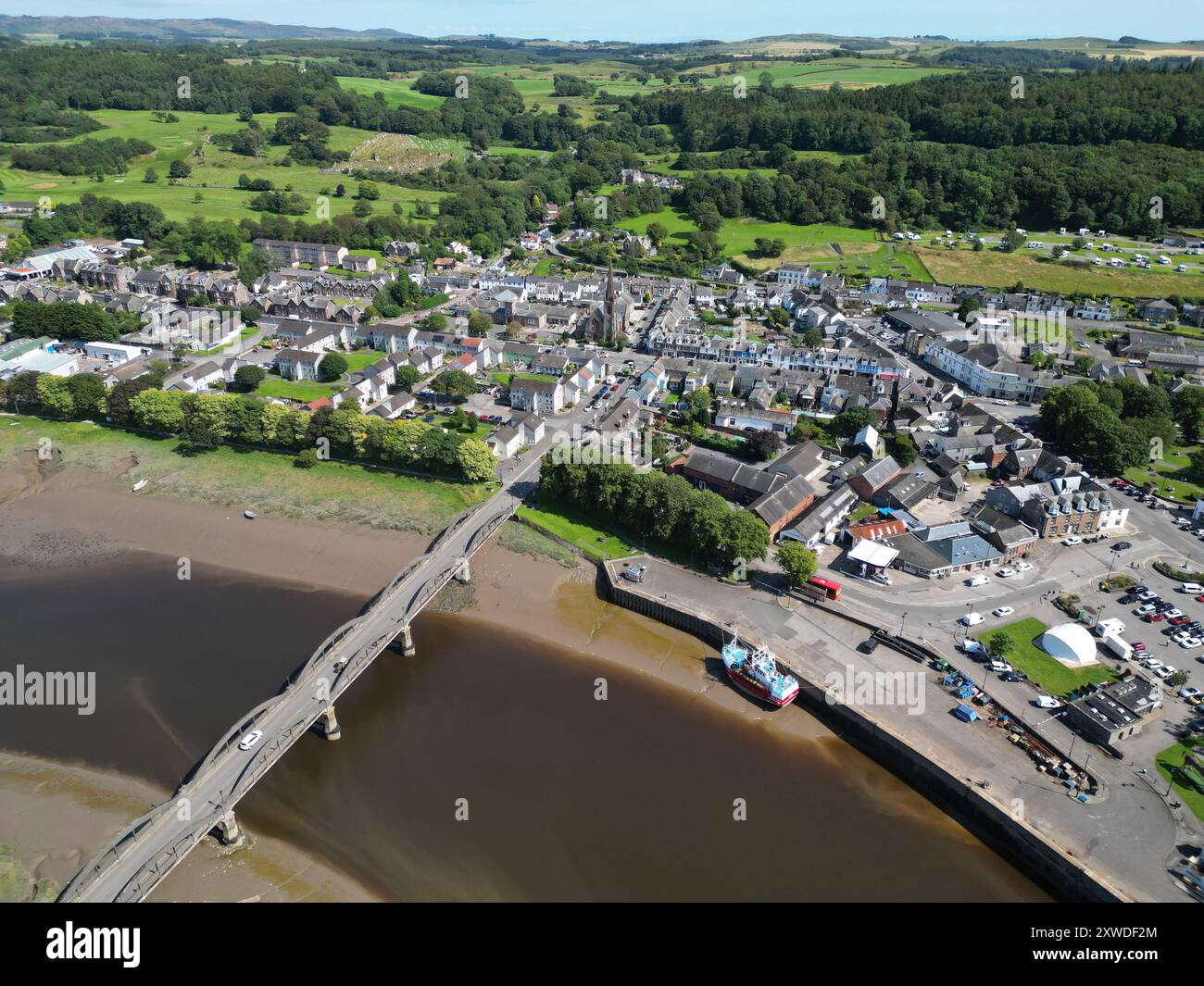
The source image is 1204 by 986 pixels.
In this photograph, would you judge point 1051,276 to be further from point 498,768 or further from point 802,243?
point 498,768

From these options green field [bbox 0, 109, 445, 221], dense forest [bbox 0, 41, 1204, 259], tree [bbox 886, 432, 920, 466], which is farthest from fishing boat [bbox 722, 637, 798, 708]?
green field [bbox 0, 109, 445, 221]

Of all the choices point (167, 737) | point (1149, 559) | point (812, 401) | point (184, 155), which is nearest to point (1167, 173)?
point (812, 401)

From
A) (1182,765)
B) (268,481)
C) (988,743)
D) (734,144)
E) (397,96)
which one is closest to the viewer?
(1182,765)

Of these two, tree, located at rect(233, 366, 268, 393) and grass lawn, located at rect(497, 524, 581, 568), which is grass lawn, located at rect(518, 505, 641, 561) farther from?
tree, located at rect(233, 366, 268, 393)

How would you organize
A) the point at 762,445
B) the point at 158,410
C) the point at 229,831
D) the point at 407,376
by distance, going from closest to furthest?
the point at 229,831, the point at 762,445, the point at 158,410, the point at 407,376

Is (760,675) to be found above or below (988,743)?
above

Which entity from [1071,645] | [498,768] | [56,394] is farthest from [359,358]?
[1071,645]
